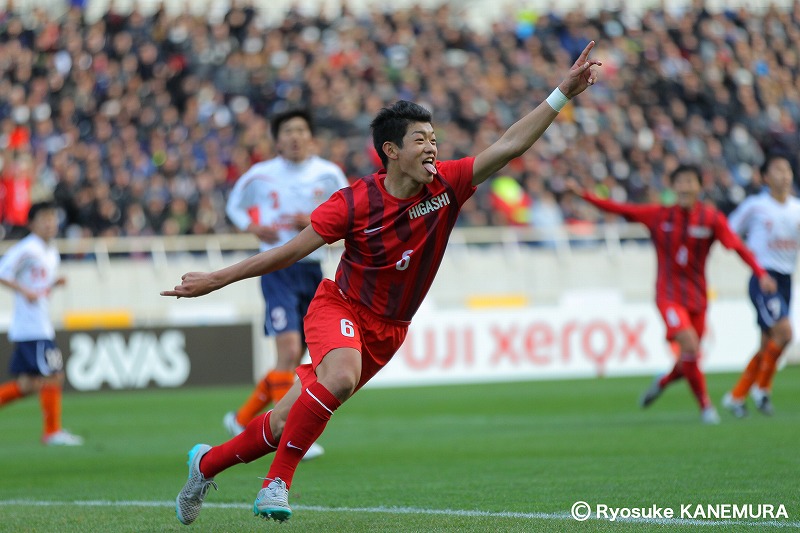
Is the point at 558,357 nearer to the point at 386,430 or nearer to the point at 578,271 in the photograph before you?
the point at 578,271

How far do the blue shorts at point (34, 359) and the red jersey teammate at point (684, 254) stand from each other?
206 inches

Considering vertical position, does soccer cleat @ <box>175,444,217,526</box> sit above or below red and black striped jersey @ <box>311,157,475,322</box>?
below

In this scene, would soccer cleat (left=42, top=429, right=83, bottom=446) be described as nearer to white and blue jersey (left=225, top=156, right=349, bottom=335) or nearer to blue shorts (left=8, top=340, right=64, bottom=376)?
blue shorts (left=8, top=340, right=64, bottom=376)

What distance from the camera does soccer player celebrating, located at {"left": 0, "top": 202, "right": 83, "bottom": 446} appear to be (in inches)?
482

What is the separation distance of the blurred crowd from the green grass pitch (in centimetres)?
687

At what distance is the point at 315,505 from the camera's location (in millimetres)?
7074

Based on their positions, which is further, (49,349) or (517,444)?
(49,349)

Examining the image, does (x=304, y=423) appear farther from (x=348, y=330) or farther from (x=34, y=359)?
(x=34, y=359)

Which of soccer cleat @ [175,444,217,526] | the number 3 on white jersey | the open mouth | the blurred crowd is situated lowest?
soccer cleat @ [175,444,217,526]

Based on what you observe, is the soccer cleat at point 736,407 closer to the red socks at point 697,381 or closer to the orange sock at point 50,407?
the red socks at point 697,381

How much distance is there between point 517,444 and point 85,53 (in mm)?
15706

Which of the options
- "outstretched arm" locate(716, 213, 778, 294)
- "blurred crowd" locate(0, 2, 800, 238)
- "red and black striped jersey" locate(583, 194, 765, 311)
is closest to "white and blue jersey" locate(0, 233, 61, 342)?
"red and black striped jersey" locate(583, 194, 765, 311)

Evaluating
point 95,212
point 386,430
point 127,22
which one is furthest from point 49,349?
point 127,22

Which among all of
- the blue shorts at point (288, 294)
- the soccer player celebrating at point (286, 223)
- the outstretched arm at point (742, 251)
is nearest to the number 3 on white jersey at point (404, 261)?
the soccer player celebrating at point (286, 223)
